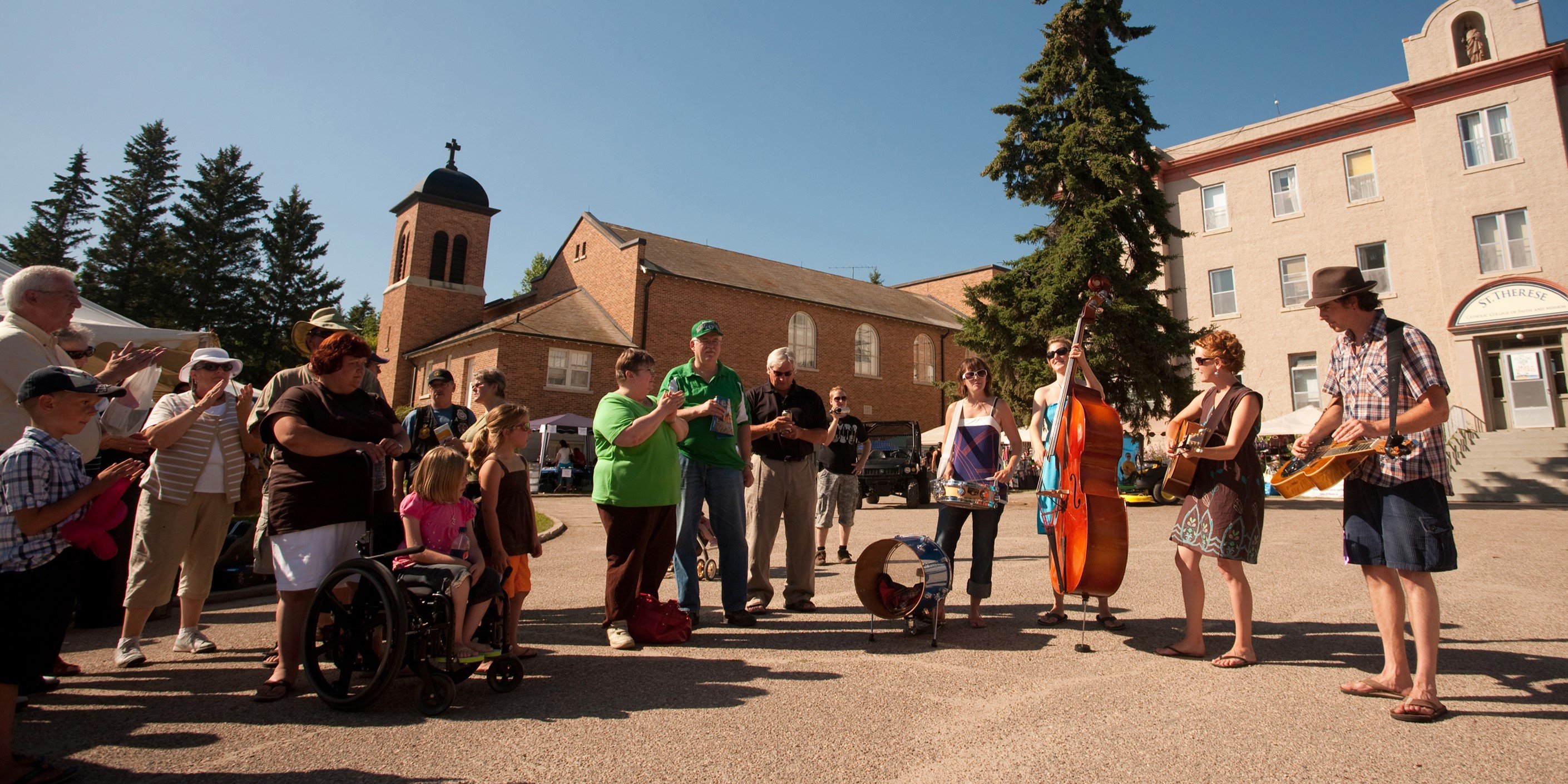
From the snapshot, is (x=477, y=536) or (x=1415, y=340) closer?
(x=1415, y=340)

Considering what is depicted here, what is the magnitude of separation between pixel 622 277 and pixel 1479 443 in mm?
29052

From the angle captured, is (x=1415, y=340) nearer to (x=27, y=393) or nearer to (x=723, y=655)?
(x=723, y=655)

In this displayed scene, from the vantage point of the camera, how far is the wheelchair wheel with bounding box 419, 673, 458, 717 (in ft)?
11.0

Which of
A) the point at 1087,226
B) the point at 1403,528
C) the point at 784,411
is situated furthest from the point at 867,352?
the point at 1403,528

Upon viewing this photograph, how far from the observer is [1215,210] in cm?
2847

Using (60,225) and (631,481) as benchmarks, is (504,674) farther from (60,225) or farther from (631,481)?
(60,225)

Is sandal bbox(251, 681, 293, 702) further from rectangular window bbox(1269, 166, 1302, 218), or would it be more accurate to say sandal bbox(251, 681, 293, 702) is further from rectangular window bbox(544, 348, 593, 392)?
rectangular window bbox(1269, 166, 1302, 218)

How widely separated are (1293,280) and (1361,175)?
3.93 m

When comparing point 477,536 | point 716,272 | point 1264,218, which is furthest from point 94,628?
point 1264,218

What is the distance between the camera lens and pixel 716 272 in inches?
1344

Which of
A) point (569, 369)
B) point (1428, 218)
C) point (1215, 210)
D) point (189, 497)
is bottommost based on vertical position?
point (189, 497)

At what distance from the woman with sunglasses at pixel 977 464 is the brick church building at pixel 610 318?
969 inches

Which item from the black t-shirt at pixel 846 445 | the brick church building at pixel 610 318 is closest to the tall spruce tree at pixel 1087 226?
the black t-shirt at pixel 846 445

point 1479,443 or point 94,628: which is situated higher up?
point 1479,443
